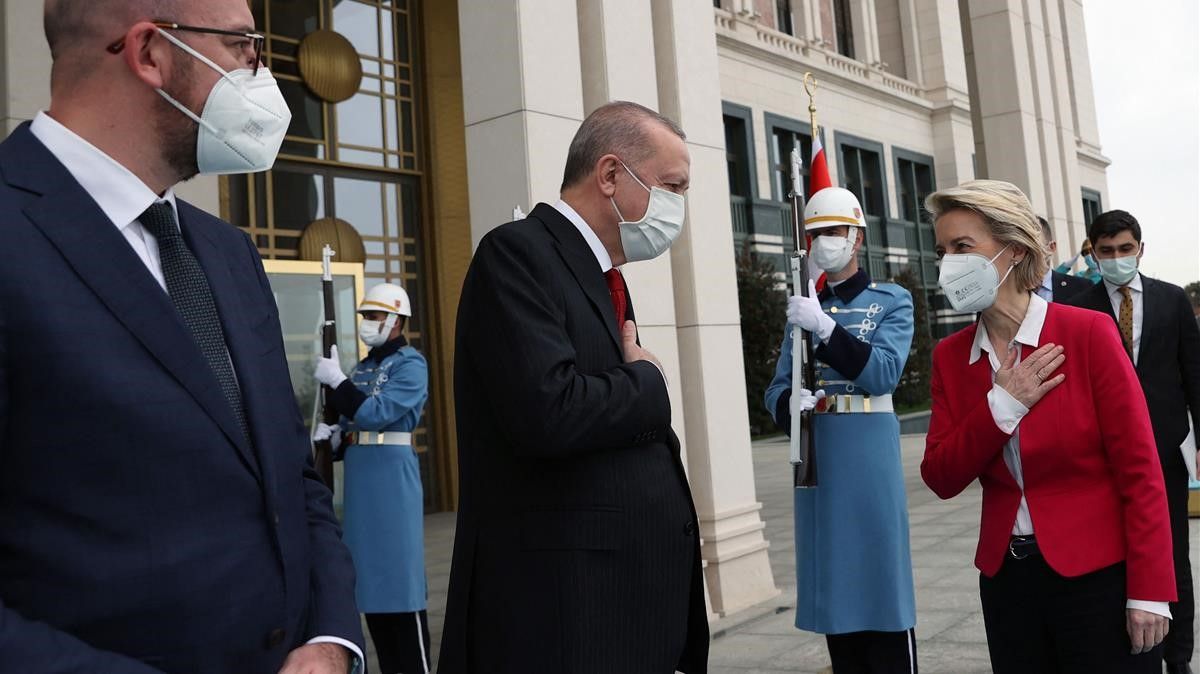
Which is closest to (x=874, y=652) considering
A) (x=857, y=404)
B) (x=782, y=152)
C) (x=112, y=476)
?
(x=857, y=404)

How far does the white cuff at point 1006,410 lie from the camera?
8.69 feet

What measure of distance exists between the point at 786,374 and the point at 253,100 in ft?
10.7

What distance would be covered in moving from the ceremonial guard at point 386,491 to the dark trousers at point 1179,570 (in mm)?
3565

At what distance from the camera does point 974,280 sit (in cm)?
286

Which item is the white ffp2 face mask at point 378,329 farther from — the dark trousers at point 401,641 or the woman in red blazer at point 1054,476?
the woman in red blazer at point 1054,476

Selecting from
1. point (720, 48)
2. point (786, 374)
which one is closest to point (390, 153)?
point (786, 374)

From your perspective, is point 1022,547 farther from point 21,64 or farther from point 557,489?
point 21,64

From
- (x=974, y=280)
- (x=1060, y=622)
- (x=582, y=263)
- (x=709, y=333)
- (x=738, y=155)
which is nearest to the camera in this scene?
(x=582, y=263)

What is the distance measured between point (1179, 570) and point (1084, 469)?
207 centimetres

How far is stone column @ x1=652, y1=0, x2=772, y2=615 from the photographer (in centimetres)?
626

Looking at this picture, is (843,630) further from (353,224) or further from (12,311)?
(353,224)

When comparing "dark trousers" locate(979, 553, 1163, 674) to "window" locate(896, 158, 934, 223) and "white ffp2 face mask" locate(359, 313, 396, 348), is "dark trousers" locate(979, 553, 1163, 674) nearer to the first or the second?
"white ffp2 face mask" locate(359, 313, 396, 348)

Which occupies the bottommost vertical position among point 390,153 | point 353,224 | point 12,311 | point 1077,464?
point 1077,464

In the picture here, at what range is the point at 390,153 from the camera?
10.2 m
